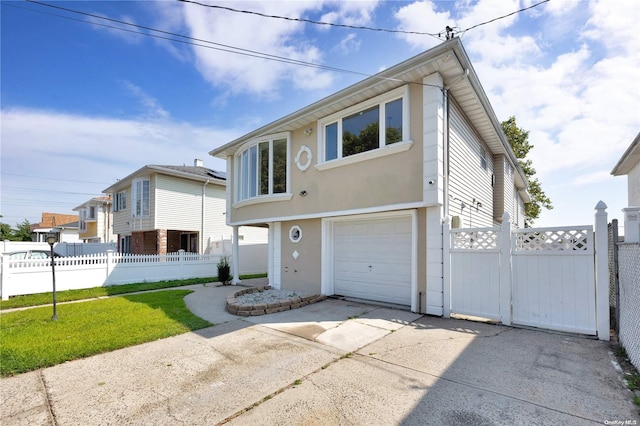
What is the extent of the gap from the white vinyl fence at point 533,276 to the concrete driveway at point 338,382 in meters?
0.42

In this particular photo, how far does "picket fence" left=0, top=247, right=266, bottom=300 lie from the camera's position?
9672 millimetres

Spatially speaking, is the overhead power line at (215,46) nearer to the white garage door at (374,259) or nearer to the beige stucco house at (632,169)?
the white garage door at (374,259)

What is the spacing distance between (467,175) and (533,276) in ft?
12.1

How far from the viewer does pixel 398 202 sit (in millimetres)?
6730

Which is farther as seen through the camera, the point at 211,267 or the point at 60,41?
the point at 211,267

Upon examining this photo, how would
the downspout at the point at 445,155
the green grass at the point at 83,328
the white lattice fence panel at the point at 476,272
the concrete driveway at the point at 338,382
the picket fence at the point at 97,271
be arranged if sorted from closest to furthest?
the concrete driveway at the point at 338,382 < the green grass at the point at 83,328 < the white lattice fence panel at the point at 476,272 < the downspout at the point at 445,155 < the picket fence at the point at 97,271

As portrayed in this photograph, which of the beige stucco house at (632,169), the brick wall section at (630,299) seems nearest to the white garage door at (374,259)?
the brick wall section at (630,299)

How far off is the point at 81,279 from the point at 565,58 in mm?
16140

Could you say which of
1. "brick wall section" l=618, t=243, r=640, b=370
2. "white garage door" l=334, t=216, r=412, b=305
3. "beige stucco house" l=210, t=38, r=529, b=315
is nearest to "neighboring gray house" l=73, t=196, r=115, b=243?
"beige stucco house" l=210, t=38, r=529, b=315

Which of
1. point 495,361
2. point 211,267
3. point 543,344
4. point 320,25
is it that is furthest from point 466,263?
point 211,267

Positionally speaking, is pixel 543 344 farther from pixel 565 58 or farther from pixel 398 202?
pixel 565 58

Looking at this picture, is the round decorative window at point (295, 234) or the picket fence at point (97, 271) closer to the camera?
the round decorative window at point (295, 234)

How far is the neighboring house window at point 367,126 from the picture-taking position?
22.8 ft

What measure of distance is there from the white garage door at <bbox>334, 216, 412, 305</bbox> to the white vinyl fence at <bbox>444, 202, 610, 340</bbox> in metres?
1.19
